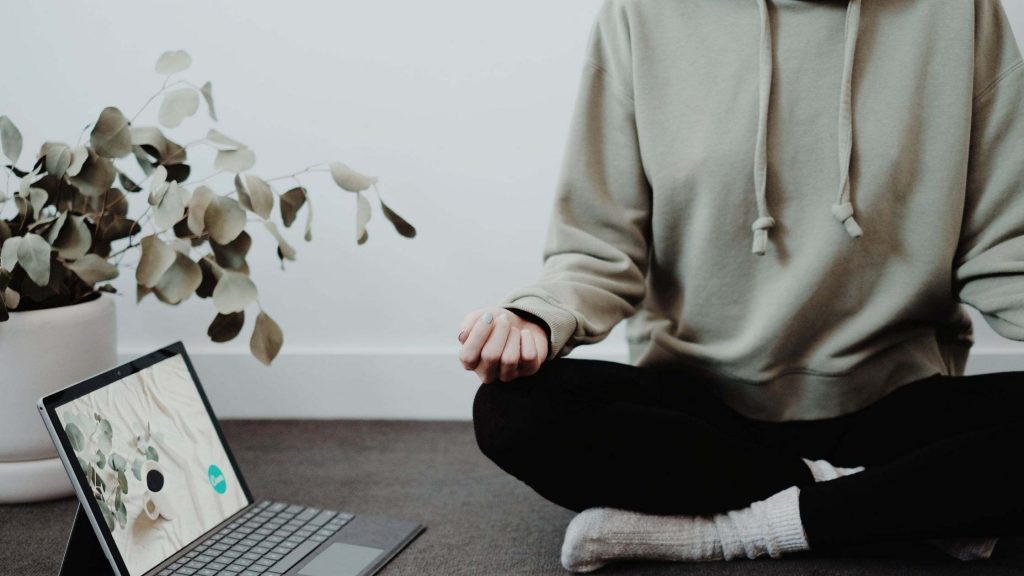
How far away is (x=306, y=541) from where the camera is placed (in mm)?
1057

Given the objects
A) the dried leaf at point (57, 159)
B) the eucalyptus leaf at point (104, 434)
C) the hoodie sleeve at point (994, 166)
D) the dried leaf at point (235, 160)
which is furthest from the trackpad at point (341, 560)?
the hoodie sleeve at point (994, 166)

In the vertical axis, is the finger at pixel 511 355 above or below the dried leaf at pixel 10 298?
below

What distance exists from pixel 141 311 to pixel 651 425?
109cm

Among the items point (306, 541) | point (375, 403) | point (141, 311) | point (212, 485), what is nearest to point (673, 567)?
point (306, 541)

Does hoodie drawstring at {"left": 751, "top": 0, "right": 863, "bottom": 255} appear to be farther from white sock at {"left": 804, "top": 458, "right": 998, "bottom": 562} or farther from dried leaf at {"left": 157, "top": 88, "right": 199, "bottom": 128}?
dried leaf at {"left": 157, "top": 88, "right": 199, "bottom": 128}

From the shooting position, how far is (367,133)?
1.55 m

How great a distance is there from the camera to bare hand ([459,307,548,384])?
872 millimetres

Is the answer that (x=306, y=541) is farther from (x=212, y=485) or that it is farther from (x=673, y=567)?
(x=673, y=567)

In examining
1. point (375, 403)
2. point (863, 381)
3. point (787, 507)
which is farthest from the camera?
point (375, 403)

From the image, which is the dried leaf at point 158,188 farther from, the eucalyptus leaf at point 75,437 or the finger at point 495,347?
the finger at point 495,347

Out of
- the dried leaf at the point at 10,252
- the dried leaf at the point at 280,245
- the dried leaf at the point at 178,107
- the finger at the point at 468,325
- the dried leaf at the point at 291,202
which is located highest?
the dried leaf at the point at 178,107

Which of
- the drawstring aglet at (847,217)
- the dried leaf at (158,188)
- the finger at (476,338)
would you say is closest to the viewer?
the finger at (476,338)

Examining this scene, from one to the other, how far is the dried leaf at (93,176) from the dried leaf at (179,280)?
0.48 feet

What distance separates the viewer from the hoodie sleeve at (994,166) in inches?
38.8
